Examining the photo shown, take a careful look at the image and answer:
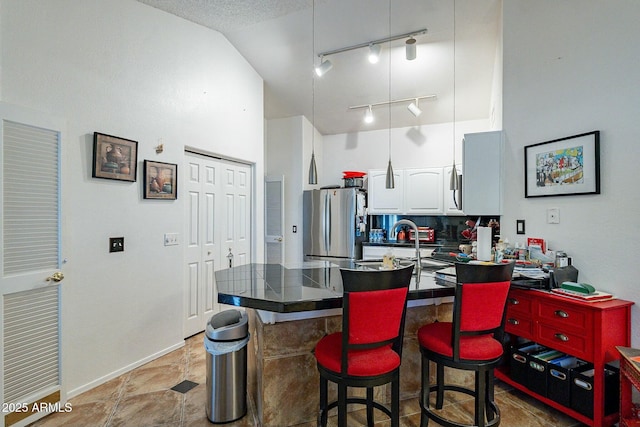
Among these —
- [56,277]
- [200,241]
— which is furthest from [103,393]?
[200,241]

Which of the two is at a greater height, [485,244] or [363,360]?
[485,244]

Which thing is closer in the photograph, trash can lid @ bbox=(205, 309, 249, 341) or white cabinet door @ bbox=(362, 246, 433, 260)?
trash can lid @ bbox=(205, 309, 249, 341)

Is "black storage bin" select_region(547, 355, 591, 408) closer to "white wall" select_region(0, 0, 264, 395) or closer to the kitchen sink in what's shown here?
the kitchen sink

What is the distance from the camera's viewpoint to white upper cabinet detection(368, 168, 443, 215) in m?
4.85

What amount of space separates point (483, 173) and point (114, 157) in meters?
3.27

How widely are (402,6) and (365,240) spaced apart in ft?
11.1

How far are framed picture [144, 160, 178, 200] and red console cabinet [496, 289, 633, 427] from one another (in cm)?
323

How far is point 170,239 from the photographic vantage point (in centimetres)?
317

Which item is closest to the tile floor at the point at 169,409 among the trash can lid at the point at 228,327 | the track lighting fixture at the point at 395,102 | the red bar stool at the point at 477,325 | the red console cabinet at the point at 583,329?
the red console cabinet at the point at 583,329

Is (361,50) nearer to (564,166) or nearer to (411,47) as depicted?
(411,47)

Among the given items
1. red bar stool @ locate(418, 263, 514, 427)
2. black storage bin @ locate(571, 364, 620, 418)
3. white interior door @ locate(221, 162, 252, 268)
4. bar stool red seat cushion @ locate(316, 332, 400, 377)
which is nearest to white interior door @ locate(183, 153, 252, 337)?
white interior door @ locate(221, 162, 252, 268)

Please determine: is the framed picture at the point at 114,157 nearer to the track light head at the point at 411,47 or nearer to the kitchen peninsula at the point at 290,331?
the kitchen peninsula at the point at 290,331

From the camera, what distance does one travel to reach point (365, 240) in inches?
212

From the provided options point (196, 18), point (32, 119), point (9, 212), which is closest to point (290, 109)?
point (196, 18)
